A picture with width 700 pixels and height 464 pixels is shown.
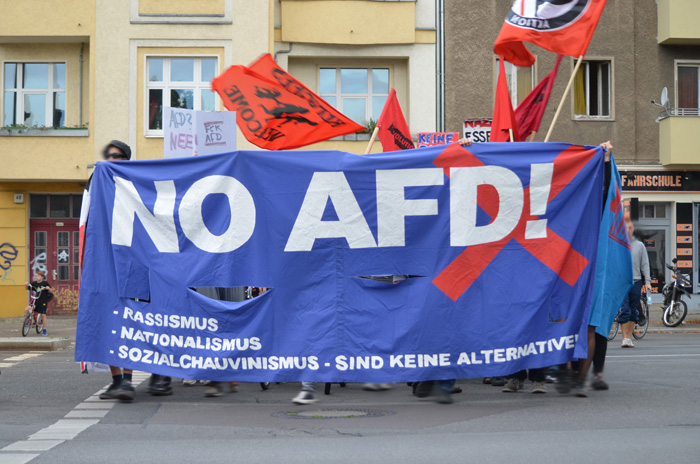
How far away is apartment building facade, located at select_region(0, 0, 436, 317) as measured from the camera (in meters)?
24.4

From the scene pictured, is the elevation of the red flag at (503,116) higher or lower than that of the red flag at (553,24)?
lower

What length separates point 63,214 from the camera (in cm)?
2634

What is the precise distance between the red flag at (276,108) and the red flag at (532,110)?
1968mm

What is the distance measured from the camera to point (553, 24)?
425 inches

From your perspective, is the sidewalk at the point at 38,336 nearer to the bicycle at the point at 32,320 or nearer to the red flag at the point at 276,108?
the bicycle at the point at 32,320

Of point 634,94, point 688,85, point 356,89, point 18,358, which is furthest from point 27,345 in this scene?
point 688,85

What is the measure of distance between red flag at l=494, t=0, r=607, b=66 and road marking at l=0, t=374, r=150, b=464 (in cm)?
610

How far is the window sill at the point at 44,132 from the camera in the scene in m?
24.7

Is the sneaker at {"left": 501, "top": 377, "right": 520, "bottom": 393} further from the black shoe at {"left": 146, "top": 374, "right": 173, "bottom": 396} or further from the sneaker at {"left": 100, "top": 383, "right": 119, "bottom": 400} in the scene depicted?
the sneaker at {"left": 100, "top": 383, "right": 119, "bottom": 400}

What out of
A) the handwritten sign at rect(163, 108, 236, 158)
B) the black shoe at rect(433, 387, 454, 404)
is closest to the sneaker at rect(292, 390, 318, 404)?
the black shoe at rect(433, 387, 454, 404)

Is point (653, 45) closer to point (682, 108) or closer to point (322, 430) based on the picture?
point (682, 108)

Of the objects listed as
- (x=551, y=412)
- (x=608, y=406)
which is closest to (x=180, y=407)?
(x=551, y=412)

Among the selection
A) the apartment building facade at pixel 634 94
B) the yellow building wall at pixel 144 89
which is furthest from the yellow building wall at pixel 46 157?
the apartment building facade at pixel 634 94

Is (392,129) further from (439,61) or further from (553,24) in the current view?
(439,61)
